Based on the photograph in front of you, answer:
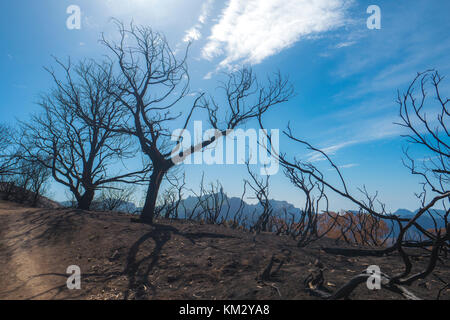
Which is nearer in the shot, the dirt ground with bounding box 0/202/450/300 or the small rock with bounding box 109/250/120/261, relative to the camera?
the dirt ground with bounding box 0/202/450/300

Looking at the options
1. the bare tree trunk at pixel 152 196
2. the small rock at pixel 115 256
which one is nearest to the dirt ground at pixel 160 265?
the small rock at pixel 115 256

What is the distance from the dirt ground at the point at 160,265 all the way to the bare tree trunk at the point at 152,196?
1235mm

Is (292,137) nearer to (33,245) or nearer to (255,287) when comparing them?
(255,287)

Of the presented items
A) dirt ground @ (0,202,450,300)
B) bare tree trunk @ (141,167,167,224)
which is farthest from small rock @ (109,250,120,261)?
bare tree trunk @ (141,167,167,224)

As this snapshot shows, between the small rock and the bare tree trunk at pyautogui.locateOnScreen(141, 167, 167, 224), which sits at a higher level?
the bare tree trunk at pyautogui.locateOnScreen(141, 167, 167, 224)

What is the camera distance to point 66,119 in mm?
12586

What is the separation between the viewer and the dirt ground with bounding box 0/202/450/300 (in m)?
3.04

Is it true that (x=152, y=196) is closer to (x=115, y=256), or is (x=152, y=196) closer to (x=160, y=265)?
(x=115, y=256)

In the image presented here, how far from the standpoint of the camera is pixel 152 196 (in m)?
7.97

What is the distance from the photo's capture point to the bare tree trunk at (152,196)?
7.65m

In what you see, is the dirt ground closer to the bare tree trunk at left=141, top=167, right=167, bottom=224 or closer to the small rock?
the small rock

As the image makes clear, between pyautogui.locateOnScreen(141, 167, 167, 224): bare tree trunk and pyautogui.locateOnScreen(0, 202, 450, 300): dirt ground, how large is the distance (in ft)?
4.05
